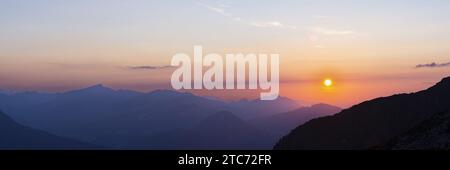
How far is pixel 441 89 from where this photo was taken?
193875 mm

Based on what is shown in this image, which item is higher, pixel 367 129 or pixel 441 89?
pixel 441 89

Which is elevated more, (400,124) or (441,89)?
(441,89)

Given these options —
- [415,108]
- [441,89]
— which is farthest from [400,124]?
[441,89]
